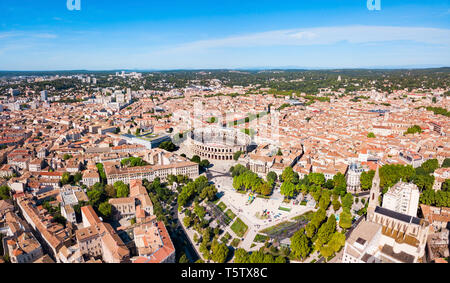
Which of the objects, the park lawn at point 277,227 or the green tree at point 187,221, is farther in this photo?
the green tree at point 187,221

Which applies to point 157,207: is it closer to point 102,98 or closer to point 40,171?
point 40,171

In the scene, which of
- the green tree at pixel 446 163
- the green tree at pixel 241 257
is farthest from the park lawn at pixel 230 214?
the green tree at pixel 446 163

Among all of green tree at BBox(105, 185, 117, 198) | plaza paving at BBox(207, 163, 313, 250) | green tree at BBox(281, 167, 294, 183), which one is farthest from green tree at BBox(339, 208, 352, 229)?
green tree at BBox(105, 185, 117, 198)

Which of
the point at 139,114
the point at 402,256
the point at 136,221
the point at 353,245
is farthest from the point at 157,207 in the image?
the point at 139,114

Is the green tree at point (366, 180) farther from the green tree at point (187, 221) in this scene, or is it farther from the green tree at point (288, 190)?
the green tree at point (187, 221)

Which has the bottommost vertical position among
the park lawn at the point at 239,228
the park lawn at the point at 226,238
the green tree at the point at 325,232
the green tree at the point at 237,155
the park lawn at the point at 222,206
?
the park lawn at the point at 226,238

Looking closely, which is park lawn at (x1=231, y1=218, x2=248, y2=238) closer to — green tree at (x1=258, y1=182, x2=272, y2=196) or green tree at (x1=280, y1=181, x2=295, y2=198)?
green tree at (x1=258, y1=182, x2=272, y2=196)

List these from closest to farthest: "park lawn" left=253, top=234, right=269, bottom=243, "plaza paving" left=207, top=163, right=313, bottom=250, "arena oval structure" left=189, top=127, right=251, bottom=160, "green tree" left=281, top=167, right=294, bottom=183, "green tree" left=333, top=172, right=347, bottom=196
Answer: "park lawn" left=253, top=234, right=269, bottom=243
"plaza paving" left=207, top=163, right=313, bottom=250
"green tree" left=333, top=172, right=347, bottom=196
"green tree" left=281, top=167, right=294, bottom=183
"arena oval structure" left=189, top=127, right=251, bottom=160
